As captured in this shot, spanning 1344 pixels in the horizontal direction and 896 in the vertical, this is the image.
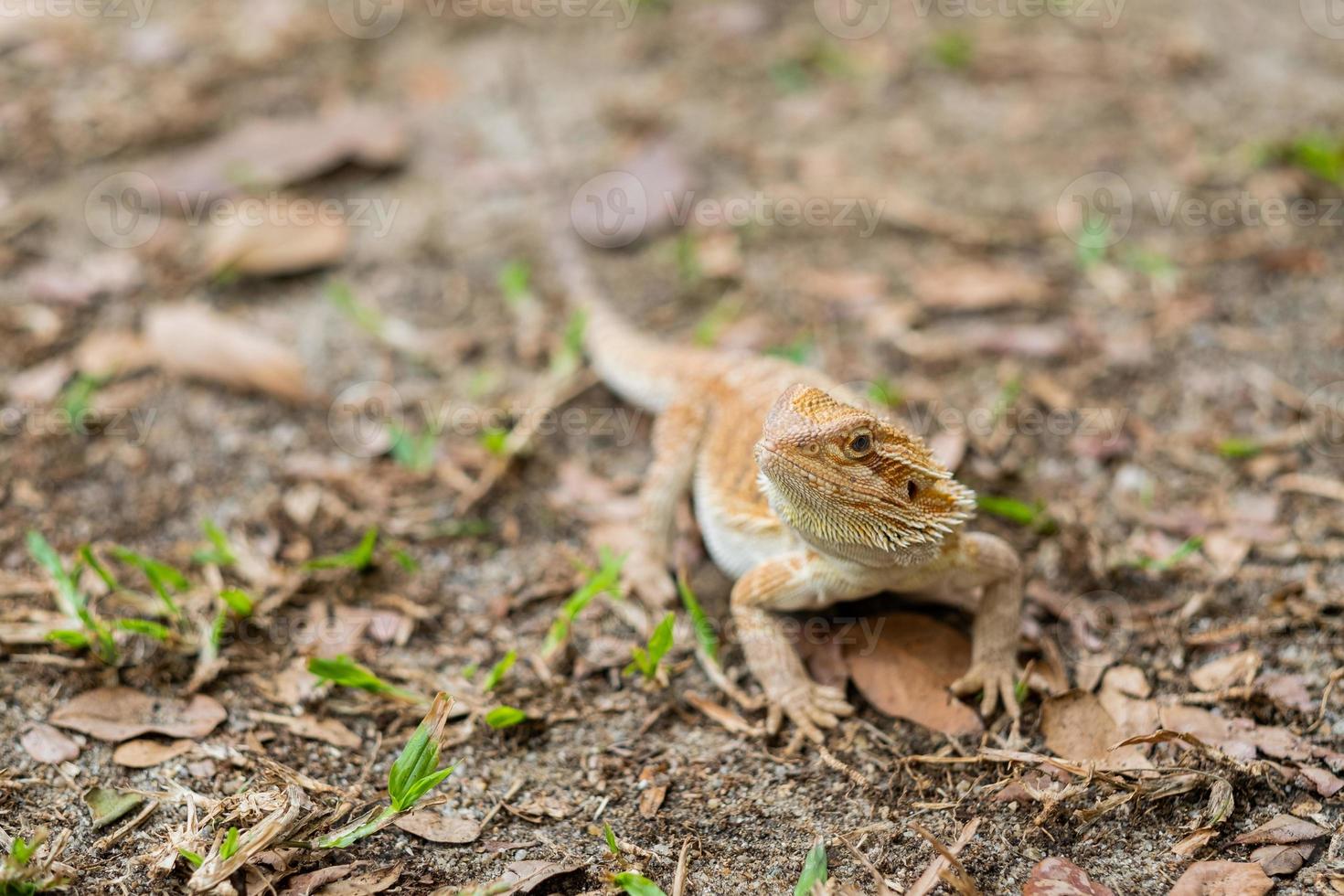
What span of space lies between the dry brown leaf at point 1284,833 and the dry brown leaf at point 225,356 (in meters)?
4.36

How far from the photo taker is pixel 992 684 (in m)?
3.76

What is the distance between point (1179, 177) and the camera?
258 inches

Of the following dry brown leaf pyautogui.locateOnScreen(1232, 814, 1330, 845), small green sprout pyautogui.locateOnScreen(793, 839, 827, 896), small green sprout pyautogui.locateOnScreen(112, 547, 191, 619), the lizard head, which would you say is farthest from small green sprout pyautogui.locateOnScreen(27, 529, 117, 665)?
dry brown leaf pyautogui.locateOnScreen(1232, 814, 1330, 845)

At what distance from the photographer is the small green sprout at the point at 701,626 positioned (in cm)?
401

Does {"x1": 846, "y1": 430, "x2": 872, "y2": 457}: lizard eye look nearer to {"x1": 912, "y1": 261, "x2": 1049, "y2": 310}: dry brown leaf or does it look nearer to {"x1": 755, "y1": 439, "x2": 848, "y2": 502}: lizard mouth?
{"x1": 755, "y1": 439, "x2": 848, "y2": 502}: lizard mouth

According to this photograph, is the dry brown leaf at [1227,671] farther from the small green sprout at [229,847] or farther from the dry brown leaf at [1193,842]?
the small green sprout at [229,847]

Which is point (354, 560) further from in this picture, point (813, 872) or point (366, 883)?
point (813, 872)

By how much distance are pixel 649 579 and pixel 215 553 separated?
5.71 ft

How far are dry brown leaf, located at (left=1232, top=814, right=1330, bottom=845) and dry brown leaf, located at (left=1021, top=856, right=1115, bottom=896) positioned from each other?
1.59ft

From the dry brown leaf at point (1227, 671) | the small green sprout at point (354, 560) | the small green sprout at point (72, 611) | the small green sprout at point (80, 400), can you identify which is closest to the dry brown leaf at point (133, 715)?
the small green sprout at point (72, 611)

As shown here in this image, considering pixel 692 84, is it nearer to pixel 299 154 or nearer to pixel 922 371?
pixel 299 154

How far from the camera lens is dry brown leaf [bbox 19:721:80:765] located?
348 cm

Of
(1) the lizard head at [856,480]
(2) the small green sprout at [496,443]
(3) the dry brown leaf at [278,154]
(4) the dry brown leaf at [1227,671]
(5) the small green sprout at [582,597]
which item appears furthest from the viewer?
(3) the dry brown leaf at [278,154]

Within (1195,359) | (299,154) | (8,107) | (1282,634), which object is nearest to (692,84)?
(299,154)
